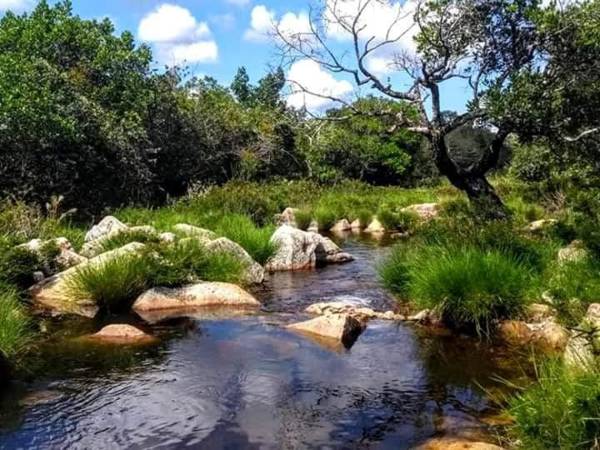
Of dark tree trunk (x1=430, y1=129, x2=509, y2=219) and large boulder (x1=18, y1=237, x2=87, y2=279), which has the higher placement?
dark tree trunk (x1=430, y1=129, x2=509, y2=219)

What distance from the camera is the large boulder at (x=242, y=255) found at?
12641 mm

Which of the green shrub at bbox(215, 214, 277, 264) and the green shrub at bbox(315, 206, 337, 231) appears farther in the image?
the green shrub at bbox(315, 206, 337, 231)

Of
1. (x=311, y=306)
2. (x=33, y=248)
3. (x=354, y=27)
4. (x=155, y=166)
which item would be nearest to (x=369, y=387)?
(x=311, y=306)

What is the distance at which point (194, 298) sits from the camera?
1073cm

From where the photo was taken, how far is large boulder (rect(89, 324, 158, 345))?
335 inches

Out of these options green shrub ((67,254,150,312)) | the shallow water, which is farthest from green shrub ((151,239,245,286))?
the shallow water

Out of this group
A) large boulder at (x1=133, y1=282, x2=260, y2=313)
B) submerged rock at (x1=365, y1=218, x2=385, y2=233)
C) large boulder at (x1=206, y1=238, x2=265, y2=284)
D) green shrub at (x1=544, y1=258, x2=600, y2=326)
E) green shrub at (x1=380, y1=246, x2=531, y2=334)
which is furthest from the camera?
submerged rock at (x1=365, y1=218, x2=385, y2=233)

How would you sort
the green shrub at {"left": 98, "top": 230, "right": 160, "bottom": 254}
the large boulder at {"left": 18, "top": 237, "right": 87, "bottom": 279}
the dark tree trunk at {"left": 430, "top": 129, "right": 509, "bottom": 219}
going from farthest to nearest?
the dark tree trunk at {"left": 430, "top": 129, "right": 509, "bottom": 219} → the green shrub at {"left": 98, "top": 230, "right": 160, "bottom": 254} → the large boulder at {"left": 18, "top": 237, "right": 87, "bottom": 279}

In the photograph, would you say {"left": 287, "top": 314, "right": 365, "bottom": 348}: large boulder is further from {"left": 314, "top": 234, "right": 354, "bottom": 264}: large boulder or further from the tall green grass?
{"left": 314, "top": 234, "right": 354, "bottom": 264}: large boulder

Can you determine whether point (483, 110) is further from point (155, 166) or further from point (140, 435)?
point (155, 166)

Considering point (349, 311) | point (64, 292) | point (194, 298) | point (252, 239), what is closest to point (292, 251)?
point (252, 239)

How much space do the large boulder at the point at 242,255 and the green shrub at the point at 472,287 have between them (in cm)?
420

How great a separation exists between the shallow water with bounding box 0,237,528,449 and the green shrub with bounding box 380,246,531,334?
0.37 m

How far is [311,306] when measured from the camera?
1083 cm
